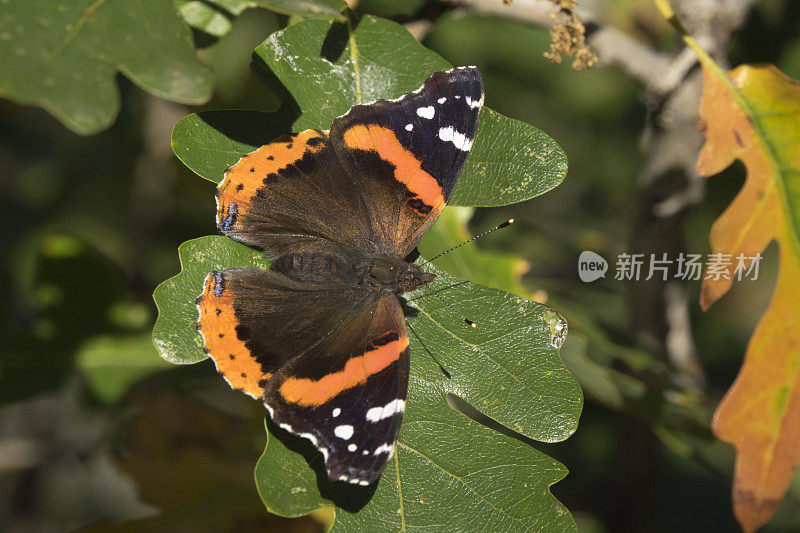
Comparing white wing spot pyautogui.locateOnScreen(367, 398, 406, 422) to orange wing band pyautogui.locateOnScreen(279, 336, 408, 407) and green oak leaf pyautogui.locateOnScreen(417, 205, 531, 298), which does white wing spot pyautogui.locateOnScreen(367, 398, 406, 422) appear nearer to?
orange wing band pyautogui.locateOnScreen(279, 336, 408, 407)

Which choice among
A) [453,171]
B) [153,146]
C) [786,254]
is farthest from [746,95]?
[153,146]

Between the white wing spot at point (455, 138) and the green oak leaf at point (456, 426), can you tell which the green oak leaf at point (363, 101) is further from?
the green oak leaf at point (456, 426)

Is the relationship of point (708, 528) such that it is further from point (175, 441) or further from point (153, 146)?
point (153, 146)

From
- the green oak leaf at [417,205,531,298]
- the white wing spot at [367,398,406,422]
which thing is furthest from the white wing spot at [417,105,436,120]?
the white wing spot at [367,398,406,422]

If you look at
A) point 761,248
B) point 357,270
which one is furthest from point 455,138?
point 761,248

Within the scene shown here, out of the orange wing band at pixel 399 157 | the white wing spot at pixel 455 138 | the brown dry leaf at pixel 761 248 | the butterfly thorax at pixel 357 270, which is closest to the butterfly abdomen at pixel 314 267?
the butterfly thorax at pixel 357 270

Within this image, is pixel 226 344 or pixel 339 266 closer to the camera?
pixel 226 344

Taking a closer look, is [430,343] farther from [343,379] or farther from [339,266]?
[339,266]
